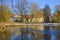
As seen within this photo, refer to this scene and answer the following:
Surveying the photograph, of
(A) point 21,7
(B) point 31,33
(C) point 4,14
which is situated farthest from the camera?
(B) point 31,33

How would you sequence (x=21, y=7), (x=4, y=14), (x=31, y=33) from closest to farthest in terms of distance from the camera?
(x=4, y=14), (x=21, y=7), (x=31, y=33)

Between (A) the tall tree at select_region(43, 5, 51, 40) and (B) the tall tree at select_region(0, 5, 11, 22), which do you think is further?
(A) the tall tree at select_region(43, 5, 51, 40)

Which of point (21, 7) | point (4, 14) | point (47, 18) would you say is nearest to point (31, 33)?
point (47, 18)

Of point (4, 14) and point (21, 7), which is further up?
point (21, 7)

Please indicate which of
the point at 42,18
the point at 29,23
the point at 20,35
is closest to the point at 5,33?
the point at 20,35

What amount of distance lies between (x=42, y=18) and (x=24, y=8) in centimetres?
57

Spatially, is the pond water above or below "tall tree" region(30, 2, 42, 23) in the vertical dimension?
below

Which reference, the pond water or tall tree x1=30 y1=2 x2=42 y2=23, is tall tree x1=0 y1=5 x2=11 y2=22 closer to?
the pond water

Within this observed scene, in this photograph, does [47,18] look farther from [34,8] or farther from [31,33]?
[31,33]

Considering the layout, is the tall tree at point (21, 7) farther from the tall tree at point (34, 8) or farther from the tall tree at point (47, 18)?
the tall tree at point (47, 18)

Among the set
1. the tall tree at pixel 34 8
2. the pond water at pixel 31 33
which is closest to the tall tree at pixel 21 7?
the tall tree at pixel 34 8

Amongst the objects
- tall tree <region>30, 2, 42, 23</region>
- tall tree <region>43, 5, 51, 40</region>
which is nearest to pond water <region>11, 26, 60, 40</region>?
tall tree <region>43, 5, 51, 40</region>

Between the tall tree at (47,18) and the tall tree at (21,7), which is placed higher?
the tall tree at (21,7)

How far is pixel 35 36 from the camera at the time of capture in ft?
16.2
